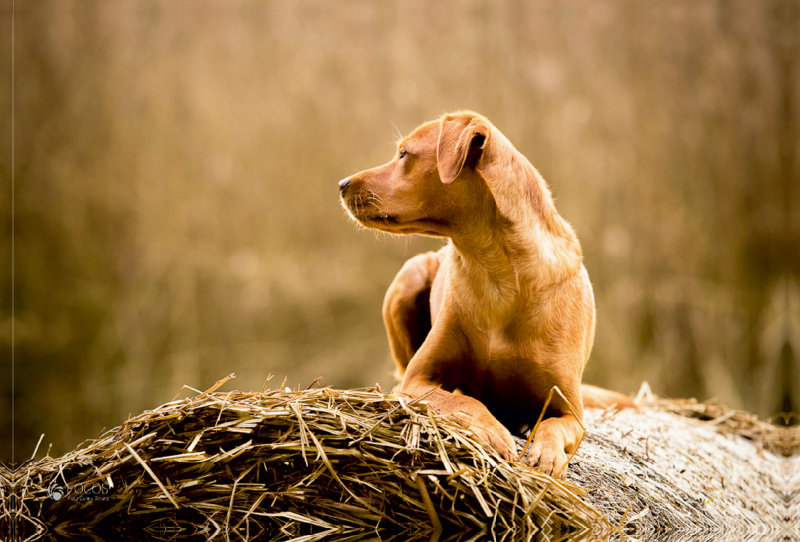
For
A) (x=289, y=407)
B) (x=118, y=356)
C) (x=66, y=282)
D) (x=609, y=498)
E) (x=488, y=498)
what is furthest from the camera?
(x=118, y=356)

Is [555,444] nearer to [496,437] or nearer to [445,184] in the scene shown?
[496,437]

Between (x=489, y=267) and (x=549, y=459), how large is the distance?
817mm

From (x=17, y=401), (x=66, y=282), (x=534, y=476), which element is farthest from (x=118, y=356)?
(x=534, y=476)

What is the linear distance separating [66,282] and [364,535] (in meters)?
3.42

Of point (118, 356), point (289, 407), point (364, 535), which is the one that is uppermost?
point (289, 407)

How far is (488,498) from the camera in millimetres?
2094

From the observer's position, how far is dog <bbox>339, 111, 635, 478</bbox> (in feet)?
8.59

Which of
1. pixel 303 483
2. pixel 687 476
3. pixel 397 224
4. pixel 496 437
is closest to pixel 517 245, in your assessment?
pixel 397 224

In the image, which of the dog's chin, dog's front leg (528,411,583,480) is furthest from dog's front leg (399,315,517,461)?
the dog's chin

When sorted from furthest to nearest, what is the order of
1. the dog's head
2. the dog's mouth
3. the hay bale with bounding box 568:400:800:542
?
the dog's mouth < the dog's head < the hay bale with bounding box 568:400:800:542

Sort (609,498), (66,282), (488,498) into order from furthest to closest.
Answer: (66,282)
(609,498)
(488,498)

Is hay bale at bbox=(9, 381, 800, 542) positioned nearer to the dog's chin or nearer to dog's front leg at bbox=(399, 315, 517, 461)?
dog's front leg at bbox=(399, 315, 517, 461)

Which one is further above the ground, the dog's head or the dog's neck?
the dog's head

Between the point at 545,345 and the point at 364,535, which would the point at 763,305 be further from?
the point at 364,535
